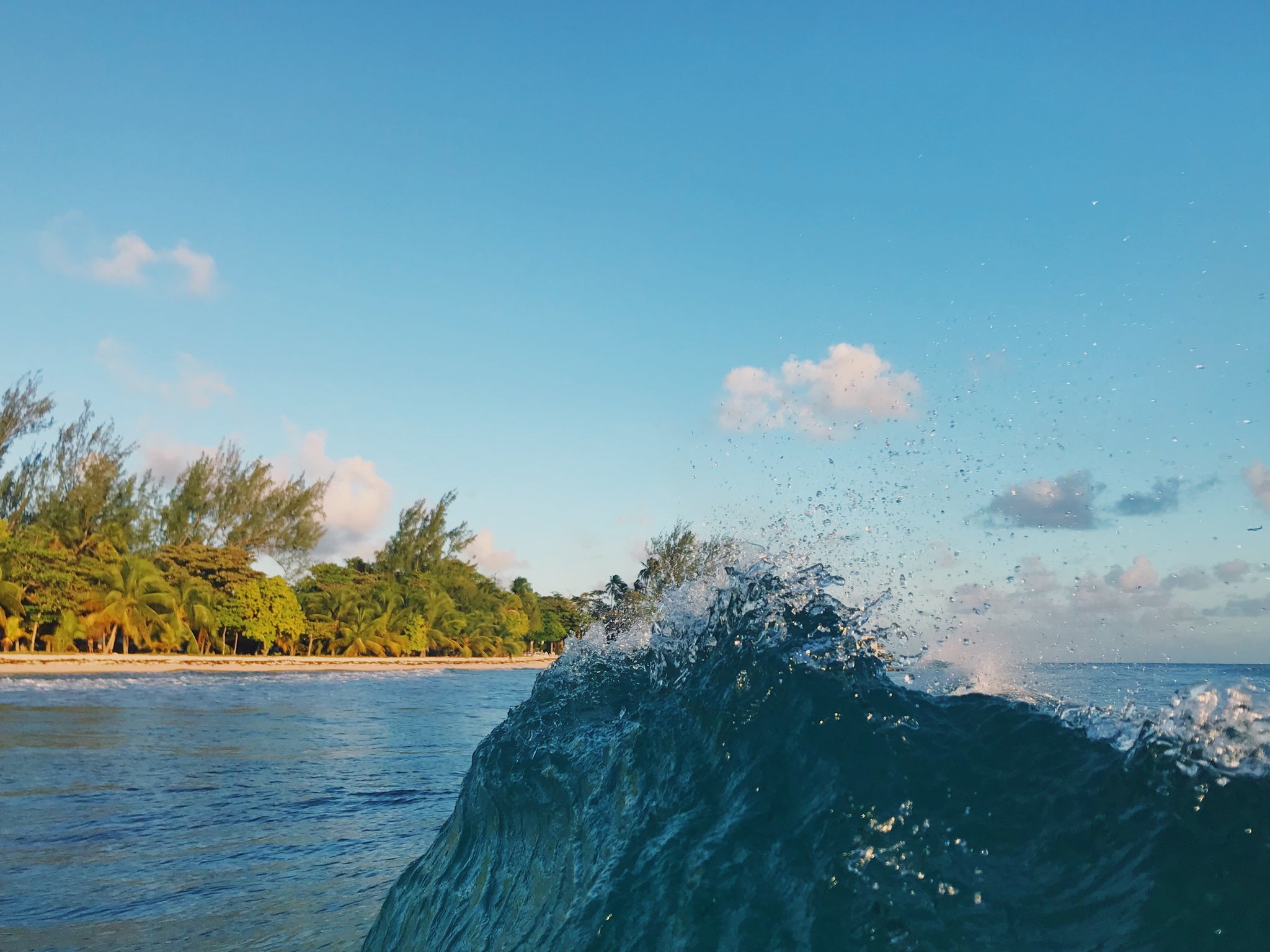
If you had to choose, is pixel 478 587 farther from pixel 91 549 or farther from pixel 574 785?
pixel 574 785

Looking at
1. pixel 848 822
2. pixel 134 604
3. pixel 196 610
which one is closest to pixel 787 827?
pixel 848 822

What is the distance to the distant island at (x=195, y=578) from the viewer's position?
3606 cm

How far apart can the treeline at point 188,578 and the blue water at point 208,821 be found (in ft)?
67.6

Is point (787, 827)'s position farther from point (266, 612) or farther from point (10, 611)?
point (266, 612)

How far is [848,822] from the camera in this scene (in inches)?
96.5

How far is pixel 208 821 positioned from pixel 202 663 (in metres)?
36.7

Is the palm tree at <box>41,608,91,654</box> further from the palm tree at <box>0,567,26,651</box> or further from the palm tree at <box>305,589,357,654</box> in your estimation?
the palm tree at <box>305,589,357,654</box>

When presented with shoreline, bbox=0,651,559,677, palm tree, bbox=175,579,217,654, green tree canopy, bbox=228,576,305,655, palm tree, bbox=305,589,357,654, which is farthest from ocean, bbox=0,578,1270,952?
palm tree, bbox=305,589,357,654

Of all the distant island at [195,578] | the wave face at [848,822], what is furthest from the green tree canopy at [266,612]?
the wave face at [848,822]

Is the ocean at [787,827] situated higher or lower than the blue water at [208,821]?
higher

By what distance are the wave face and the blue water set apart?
6.41ft

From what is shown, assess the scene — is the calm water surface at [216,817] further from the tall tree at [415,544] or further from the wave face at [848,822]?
the tall tree at [415,544]

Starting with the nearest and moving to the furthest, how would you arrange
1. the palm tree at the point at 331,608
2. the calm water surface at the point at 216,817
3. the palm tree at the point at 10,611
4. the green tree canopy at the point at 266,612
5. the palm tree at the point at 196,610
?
the calm water surface at the point at 216,817 < the palm tree at the point at 10,611 < the palm tree at the point at 196,610 < the green tree canopy at the point at 266,612 < the palm tree at the point at 331,608

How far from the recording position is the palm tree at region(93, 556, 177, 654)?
37.9 metres
